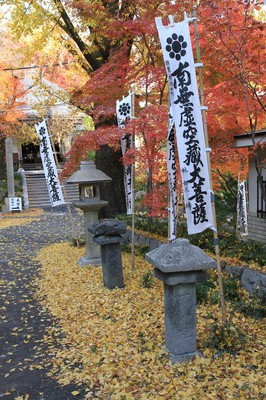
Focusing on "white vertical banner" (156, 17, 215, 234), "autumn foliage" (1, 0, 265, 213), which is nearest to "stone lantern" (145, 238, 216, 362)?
"white vertical banner" (156, 17, 215, 234)

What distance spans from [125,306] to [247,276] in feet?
6.73

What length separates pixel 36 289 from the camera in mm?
7328

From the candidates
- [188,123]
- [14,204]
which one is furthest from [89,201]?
[14,204]

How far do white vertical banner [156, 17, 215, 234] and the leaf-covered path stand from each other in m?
2.47

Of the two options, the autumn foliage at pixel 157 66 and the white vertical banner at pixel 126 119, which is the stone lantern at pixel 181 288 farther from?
the white vertical banner at pixel 126 119

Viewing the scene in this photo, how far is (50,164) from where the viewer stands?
10453mm

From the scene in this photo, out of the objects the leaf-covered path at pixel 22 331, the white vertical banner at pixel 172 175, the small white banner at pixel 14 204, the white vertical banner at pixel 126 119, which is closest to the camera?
the leaf-covered path at pixel 22 331

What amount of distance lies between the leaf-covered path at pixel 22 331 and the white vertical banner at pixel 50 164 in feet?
5.96

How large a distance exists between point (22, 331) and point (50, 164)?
5.95 meters

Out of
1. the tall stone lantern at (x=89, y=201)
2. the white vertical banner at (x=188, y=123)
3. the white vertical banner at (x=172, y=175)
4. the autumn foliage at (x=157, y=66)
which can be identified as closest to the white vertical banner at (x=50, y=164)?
the autumn foliage at (x=157, y=66)

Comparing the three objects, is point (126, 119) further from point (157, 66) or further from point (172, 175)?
point (172, 175)

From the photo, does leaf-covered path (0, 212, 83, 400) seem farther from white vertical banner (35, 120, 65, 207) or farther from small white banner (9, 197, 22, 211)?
small white banner (9, 197, 22, 211)

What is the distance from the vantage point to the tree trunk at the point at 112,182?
12.0m

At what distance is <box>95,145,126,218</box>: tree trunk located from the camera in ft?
39.4
